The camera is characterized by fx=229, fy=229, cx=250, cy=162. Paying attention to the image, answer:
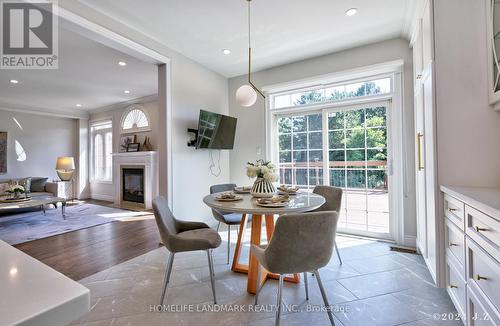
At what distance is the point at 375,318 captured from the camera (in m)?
1.67

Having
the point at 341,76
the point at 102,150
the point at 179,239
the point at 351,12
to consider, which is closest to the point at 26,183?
the point at 102,150

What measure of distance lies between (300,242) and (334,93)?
2830 millimetres

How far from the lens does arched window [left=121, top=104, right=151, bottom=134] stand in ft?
19.6

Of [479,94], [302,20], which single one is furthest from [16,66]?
[479,94]

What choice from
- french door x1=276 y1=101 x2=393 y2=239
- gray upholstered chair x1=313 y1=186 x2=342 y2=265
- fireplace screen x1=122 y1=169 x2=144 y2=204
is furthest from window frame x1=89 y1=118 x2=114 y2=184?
gray upholstered chair x1=313 y1=186 x2=342 y2=265

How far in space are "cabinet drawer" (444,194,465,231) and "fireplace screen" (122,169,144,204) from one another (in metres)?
5.83

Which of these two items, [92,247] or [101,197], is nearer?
[92,247]

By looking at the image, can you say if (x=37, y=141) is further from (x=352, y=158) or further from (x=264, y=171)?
(x=352, y=158)

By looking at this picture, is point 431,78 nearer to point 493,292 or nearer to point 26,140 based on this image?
point 493,292

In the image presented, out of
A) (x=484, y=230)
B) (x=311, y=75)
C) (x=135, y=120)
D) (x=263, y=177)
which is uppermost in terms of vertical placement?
(x=311, y=75)

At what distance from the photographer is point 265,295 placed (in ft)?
6.43

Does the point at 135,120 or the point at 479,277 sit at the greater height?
the point at 135,120

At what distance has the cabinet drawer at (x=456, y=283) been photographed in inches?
58.8

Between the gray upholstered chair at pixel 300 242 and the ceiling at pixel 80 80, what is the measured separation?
3508 millimetres
